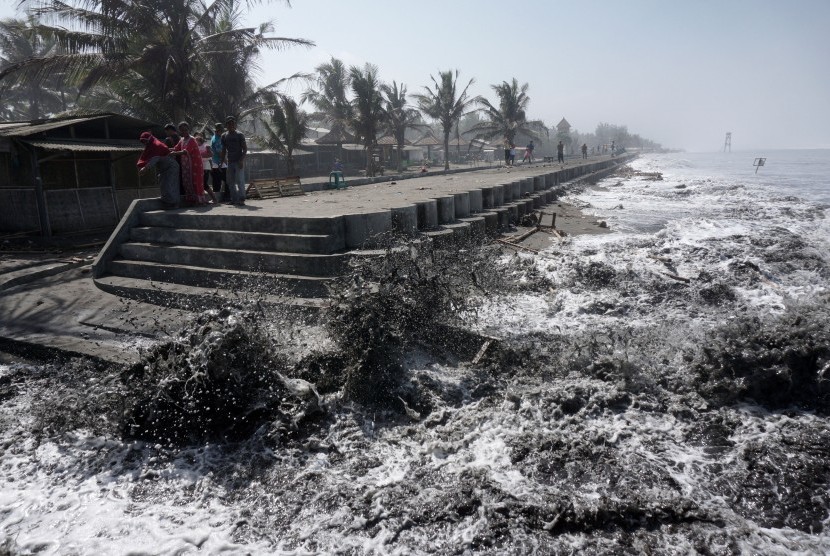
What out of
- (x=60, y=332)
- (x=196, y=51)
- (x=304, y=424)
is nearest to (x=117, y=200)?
(x=196, y=51)

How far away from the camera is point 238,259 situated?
724cm

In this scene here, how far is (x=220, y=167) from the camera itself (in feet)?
35.6

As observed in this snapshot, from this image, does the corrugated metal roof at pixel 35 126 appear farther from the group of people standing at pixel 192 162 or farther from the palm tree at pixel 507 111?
the palm tree at pixel 507 111

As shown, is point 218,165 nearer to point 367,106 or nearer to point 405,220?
point 405,220

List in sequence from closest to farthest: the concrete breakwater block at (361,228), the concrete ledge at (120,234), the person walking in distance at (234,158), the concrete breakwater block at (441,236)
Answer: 1. the concrete breakwater block at (361,228)
2. the concrete ledge at (120,234)
3. the concrete breakwater block at (441,236)
4. the person walking in distance at (234,158)

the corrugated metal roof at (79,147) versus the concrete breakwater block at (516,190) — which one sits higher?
the corrugated metal roof at (79,147)

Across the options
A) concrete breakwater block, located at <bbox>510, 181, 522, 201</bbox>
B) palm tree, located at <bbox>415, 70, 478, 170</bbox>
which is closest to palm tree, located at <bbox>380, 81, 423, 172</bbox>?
palm tree, located at <bbox>415, 70, 478, 170</bbox>

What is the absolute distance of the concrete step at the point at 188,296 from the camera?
617 cm

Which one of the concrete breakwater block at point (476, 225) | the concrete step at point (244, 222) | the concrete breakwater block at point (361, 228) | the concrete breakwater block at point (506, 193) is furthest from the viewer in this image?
the concrete breakwater block at point (506, 193)

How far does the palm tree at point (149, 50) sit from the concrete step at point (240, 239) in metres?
8.47

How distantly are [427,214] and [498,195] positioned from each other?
15.3ft

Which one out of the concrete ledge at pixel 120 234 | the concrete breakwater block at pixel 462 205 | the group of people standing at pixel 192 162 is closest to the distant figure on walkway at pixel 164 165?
the group of people standing at pixel 192 162

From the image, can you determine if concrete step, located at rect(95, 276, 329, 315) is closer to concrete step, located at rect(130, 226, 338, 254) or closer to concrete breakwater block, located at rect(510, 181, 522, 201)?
concrete step, located at rect(130, 226, 338, 254)

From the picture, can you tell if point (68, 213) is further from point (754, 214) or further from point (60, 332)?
point (754, 214)
